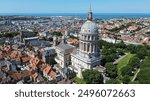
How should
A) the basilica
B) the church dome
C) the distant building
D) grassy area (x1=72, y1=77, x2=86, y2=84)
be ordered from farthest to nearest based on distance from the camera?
1. the distant building
2. the church dome
3. the basilica
4. grassy area (x1=72, y1=77, x2=86, y2=84)

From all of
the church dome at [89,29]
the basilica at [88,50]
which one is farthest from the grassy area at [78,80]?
the church dome at [89,29]

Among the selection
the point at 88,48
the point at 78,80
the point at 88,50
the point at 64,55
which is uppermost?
the point at 88,48

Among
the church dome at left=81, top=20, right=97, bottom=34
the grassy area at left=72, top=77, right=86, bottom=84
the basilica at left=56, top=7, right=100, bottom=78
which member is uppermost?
the church dome at left=81, top=20, right=97, bottom=34

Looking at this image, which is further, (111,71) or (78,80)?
(111,71)

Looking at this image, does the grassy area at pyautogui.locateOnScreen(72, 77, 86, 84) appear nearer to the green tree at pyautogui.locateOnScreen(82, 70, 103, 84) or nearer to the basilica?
the green tree at pyautogui.locateOnScreen(82, 70, 103, 84)

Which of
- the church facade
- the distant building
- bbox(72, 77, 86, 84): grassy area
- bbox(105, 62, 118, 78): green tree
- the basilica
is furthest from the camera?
the distant building

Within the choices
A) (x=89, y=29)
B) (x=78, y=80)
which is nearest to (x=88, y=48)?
(x=89, y=29)

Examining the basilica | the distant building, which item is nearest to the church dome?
the basilica

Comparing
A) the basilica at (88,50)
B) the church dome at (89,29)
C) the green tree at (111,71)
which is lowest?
the green tree at (111,71)

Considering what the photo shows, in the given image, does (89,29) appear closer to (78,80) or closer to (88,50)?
(88,50)

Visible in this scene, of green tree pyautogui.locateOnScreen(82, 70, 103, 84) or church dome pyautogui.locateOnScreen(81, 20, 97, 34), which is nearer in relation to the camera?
green tree pyautogui.locateOnScreen(82, 70, 103, 84)

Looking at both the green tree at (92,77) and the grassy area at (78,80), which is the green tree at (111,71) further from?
the grassy area at (78,80)

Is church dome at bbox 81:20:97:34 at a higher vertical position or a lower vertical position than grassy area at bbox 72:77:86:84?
higher
